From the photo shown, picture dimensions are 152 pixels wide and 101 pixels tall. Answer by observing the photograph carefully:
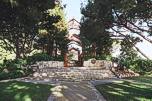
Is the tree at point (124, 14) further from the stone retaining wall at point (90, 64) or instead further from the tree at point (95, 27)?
the stone retaining wall at point (90, 64)

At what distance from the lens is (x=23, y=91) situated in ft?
68.1

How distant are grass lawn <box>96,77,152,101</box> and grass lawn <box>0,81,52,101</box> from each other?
3366 millimetres

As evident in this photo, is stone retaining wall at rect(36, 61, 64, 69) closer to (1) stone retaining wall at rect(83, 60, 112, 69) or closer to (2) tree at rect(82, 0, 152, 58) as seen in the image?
(1) stone retaining wall at rect(83, 60, 112, 69)

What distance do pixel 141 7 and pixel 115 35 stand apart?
6772 millimetres

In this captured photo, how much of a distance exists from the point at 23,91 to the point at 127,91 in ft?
20.5

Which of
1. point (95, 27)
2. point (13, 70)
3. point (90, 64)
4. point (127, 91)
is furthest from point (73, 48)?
point (127, 91)

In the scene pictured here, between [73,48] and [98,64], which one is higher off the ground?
[73,48]

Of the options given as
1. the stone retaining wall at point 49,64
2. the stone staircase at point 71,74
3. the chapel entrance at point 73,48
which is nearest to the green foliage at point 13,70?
the stone staircase at point 71,74

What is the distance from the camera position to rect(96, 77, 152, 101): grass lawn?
20.3 metres

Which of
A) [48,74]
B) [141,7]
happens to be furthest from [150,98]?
[48,74]

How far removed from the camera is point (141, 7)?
840 inches

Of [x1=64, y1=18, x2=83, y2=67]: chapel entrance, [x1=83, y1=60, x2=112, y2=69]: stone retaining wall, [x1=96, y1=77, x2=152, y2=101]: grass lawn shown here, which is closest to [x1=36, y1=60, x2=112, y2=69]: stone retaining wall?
[x1=83, y1=60, x2=112, y2=69]: stone retaining wall

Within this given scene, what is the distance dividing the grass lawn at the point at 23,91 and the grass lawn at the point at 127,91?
11.0ft

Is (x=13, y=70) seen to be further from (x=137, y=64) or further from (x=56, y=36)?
(x=137, y=64)
